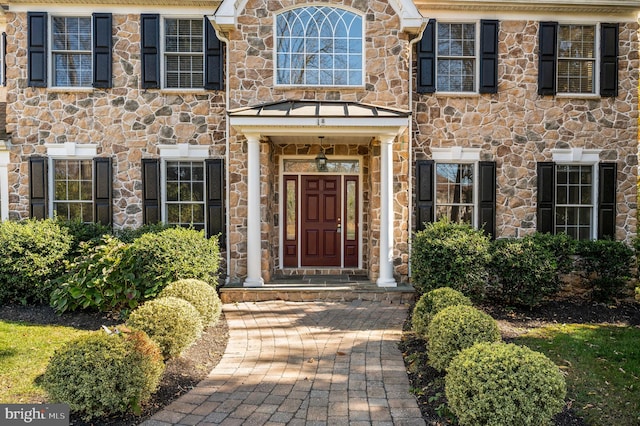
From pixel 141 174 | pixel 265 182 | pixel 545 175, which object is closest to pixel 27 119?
pixel 141 174

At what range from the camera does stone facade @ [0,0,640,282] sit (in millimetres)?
8500

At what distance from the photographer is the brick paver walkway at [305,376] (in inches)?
149

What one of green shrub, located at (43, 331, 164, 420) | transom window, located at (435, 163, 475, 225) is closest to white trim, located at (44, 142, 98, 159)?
green shrub, located at (43, 331, 164, 420)

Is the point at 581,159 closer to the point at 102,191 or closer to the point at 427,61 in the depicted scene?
the point at 427,61

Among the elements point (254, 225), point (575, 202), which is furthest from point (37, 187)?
point (575, 202)

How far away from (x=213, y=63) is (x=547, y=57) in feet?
23.4

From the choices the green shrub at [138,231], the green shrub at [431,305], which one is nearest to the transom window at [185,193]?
the green shrub at [138,231]

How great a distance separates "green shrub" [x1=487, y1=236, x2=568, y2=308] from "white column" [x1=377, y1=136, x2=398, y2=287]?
1.83 metres

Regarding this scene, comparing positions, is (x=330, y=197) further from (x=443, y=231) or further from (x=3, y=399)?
(x=3, y=399)

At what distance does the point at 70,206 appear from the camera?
9273mm

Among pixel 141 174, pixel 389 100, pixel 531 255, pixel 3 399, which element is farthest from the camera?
pixel 141 174

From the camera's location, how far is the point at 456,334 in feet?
14.2

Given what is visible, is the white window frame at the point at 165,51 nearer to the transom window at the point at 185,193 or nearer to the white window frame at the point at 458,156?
the transom window at the point at 185,193

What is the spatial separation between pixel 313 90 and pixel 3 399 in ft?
22.3
